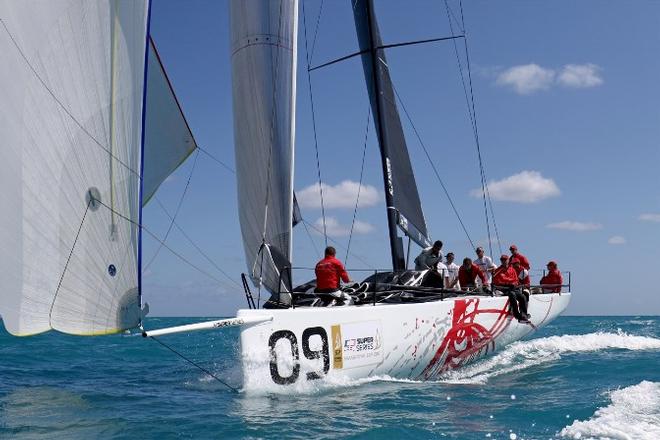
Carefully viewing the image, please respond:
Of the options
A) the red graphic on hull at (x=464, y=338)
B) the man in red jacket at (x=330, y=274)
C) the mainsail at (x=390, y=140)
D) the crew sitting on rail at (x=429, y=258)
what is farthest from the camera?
the mainsail at (x=390, y=140)

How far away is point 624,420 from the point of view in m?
6.00

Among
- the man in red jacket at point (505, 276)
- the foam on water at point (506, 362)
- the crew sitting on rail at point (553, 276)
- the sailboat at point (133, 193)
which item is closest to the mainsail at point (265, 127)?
the sailboat at point (133, 193)

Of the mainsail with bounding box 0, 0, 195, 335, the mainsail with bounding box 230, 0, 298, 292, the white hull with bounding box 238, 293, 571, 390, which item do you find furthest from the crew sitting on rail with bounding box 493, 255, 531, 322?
the mainsail with bounding box 0, 0, 195, 335

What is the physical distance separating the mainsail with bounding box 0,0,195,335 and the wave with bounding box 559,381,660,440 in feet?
13.8

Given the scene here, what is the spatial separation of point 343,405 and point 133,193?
2.99 meters

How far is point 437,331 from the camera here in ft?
28.5

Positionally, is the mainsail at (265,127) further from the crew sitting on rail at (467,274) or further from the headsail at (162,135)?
the crew sitting on rail at (467,274)

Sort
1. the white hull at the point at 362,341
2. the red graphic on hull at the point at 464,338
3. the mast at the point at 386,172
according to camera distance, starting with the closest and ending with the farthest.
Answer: the white hull at the point at 362,341, the red graphic on hull at the point at 464,338, the mast at the point at 386,172

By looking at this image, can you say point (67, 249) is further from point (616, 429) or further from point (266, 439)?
point (616, 429)

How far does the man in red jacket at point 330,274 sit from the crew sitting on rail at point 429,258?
3132 millimetres

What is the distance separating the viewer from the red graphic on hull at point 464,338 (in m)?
8.97

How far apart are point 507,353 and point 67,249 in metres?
8.78

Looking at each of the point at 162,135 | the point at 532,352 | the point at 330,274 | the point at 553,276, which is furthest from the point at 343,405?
the point at 553,276

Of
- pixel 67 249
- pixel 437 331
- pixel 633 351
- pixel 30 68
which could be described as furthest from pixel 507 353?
pixel 30 68
